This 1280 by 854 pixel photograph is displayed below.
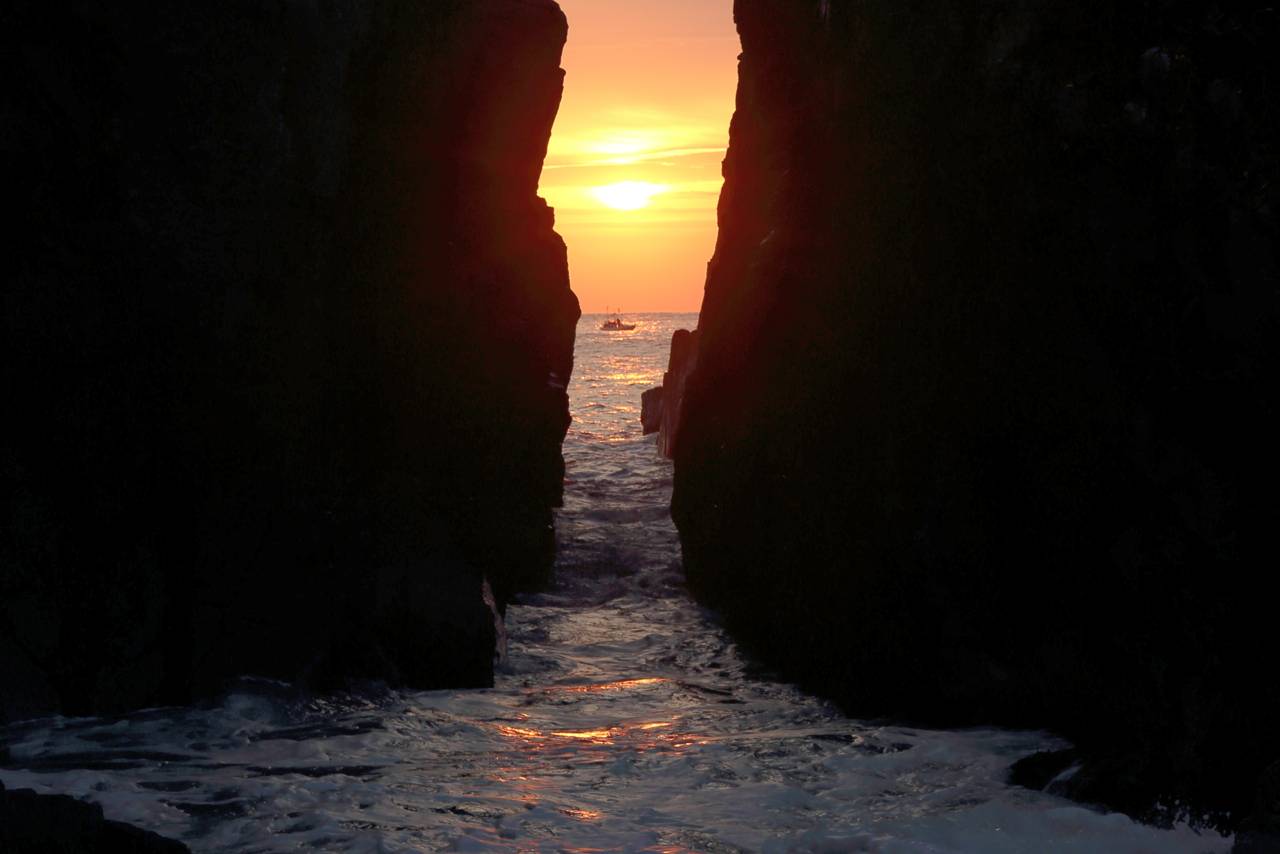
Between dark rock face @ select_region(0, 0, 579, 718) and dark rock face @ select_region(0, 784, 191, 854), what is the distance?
10.1 feet

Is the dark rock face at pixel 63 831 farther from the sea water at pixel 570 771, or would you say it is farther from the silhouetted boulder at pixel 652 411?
the silhouetted boulder at pixel 652 411

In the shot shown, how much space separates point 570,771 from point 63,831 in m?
2.91

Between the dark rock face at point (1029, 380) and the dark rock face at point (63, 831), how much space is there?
4.54 m

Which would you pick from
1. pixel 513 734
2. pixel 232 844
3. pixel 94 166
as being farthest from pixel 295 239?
pixel 232 844

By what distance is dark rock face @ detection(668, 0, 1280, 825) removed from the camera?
616cm

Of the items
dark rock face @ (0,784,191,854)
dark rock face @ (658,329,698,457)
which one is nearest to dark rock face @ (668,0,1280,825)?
dark rock face @ (0,784,191,854)

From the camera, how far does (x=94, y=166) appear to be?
8.45 metres

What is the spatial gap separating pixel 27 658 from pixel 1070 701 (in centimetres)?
655

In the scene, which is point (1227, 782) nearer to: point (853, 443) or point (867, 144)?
point (853, 443)

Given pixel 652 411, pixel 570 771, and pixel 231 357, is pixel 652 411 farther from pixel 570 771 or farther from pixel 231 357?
pixel 570 771

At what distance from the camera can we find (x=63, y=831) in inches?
211

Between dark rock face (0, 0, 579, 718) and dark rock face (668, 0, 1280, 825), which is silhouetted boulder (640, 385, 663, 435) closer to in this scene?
dark rock face (668, 0, 1280, 825)

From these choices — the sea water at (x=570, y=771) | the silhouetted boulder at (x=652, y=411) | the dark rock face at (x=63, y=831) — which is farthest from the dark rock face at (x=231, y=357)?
the silhouetted boulder at (x=652, y=411)

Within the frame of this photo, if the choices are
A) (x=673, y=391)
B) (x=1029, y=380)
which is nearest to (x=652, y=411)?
(x=673, y=391)
